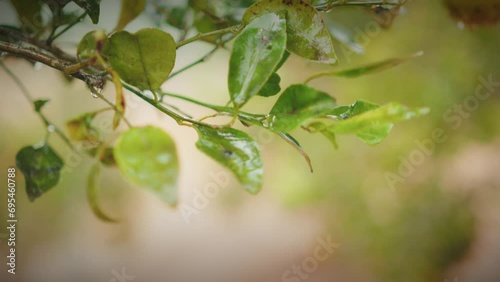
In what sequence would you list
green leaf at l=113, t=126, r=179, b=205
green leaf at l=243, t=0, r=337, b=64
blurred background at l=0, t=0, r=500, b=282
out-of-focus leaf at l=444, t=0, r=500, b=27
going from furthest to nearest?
blurred background at l=0, t=0, r=500, b=282 < out-of-focus leaf at l=444, t=0, r=500, b=27 < green leaf at l=243, t=0, r=337, b=64 < green leaf at l=113, t=126, r=179, b=205

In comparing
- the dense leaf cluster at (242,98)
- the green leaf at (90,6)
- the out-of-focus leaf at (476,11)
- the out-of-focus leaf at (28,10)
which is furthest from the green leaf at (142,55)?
the out-of-focus leaf at (476,11)

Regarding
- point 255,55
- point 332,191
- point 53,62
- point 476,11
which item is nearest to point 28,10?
point 53,62

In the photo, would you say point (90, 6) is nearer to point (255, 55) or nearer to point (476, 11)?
point (255, 55)

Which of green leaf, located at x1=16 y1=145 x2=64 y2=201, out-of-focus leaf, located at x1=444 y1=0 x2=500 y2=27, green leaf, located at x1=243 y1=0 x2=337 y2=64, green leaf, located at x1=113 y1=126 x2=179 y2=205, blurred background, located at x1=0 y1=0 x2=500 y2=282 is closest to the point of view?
green leaf, located at x1=113 y1=126 x2=179 y2=205

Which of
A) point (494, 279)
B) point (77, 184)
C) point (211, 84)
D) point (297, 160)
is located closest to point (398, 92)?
point (297, 160)

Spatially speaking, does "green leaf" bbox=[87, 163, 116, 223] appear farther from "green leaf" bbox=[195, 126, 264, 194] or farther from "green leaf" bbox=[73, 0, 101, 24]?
"green leaf" bbox=[73, 0, 101, 24]

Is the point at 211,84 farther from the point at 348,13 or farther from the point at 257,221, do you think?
the point at 257,221

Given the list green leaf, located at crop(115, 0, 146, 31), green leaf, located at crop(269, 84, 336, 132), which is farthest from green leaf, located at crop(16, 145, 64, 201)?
green leaf, located at crop(269, 84, 336, 132)
